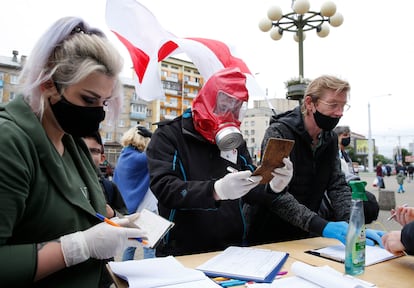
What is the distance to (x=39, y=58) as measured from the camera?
3.70 feet

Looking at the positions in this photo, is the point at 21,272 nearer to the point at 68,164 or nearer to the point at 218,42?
the point at 68,164

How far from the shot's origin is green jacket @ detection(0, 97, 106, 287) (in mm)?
878

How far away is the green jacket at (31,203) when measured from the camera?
878 millimetres

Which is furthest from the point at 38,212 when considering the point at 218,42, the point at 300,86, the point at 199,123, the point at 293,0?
the point at 293,0

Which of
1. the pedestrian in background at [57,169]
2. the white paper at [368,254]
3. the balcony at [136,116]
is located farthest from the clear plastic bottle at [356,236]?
the balcony at [136,116]

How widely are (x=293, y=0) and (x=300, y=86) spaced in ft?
8.27

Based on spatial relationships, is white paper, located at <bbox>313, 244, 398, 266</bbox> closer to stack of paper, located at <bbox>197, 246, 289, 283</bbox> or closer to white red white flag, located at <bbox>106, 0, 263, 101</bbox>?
stack of paper, located at <bbox>197, 246, 289, 283</bbox>

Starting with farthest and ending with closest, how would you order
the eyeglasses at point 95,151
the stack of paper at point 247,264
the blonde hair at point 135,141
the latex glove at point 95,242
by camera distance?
the blonde hair at point 135,141, the eyeglasses at point 95,151, the stack of paper at point 247,264, the latex glove at point 95,242

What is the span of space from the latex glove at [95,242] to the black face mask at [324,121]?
57.4 inches

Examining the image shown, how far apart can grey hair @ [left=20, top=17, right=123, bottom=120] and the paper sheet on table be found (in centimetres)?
96

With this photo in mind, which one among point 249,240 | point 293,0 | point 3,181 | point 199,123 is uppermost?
point 293,0

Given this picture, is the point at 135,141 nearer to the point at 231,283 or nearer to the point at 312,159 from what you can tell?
the point at 312,159

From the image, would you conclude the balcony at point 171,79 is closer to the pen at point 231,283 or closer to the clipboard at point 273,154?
the clipboard at point 273,154

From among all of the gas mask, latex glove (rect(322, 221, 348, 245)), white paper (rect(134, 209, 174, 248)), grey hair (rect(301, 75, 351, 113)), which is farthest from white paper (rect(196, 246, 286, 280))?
grey hair (rect(301, 75, 351, 113))
